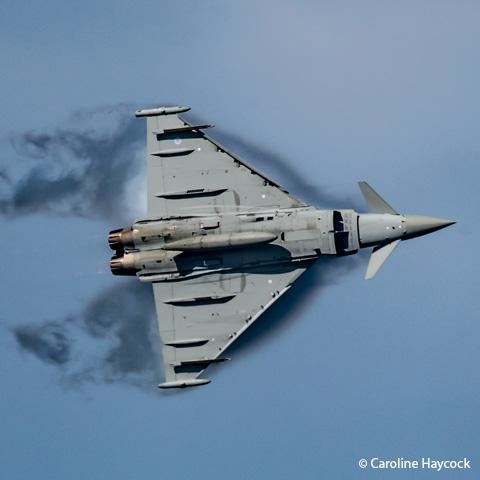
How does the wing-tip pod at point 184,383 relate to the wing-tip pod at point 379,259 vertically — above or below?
below

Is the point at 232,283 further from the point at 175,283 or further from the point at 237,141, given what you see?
the point at 237,141

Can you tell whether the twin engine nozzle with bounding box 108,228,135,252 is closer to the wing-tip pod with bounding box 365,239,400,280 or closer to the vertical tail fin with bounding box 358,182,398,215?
the vertical tail fin with bounding box 358,182,398,215

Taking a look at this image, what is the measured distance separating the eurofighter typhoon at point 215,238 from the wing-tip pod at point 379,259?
0.12ft

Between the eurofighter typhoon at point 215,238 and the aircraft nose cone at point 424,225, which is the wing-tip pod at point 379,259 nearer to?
the eurofighter typhoon at point 215,238

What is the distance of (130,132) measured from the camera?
46.8 m

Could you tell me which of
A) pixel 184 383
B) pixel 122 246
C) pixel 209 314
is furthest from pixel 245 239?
pixel 184 383

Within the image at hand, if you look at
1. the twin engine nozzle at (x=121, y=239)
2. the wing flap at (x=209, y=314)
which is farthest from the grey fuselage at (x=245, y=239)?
the wing flap at (x=209, y=314)

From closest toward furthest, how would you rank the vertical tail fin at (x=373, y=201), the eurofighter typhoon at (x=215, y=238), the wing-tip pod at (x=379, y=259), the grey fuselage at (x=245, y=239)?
1. the grey fuselage at (x=245, y=239)
2. the eurofighter typhoon at (x=215, y=238)
3. the vertical tail fin at (x=373, y=201)
4. the wing-tip pod at (x=379, y=259)

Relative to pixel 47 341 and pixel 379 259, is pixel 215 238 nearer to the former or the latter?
pixel 379 259

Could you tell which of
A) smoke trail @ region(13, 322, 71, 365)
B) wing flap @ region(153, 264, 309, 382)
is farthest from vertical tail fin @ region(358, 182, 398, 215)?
smoke trail @ region(13, 322, 71, 365)

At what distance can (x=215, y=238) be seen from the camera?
4244 cm

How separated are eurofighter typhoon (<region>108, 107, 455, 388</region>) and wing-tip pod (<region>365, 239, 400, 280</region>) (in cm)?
4

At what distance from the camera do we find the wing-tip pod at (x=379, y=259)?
140ft

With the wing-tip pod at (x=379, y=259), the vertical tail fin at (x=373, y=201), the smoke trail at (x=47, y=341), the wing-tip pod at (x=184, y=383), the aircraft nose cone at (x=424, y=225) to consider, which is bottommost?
the wing-tip pod at (x=184, y=383)
